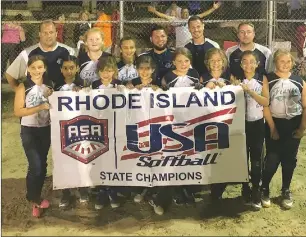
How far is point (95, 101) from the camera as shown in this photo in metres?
4.66

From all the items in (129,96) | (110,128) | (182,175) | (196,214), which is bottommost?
(196,214)

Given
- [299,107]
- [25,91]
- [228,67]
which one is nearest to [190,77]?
[228,67]

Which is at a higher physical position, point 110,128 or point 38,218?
point 110,128

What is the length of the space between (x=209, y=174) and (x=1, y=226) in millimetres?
2132

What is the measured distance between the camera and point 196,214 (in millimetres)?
4816

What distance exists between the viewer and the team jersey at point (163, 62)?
5.00 m

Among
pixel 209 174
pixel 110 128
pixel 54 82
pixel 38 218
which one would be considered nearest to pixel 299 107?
pixel 209 174

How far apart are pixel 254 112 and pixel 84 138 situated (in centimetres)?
175

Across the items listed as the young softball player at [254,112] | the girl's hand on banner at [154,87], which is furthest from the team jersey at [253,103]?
the girl's hand on banner at [154,87]

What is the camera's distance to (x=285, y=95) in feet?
15.1

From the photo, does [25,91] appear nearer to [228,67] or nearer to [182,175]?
[182,175]

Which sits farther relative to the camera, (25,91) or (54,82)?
(54,82)

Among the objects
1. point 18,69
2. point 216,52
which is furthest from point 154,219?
point 18,69

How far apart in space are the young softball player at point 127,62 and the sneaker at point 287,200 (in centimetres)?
205
